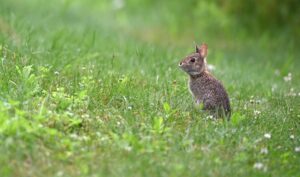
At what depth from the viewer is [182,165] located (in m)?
5.33

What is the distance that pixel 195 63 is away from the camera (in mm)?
7438

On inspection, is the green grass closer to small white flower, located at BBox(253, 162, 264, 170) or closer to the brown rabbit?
small white flower, located at BBox(253, 162, 264, 170)

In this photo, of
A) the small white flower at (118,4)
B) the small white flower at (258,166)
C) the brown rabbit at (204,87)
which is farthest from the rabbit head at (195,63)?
the small white flower at (118,4)

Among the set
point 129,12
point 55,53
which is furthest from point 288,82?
point 129,12

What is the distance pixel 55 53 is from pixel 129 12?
340 inches

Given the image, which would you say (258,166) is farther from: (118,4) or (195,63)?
(118,4)

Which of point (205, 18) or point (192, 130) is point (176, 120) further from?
point (205, 18)

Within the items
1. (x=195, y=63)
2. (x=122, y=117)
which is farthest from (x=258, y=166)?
Answer: (x=195, y=63)

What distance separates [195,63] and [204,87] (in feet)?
1.30

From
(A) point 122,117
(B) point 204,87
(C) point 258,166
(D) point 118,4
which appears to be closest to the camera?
(C) point 258,166

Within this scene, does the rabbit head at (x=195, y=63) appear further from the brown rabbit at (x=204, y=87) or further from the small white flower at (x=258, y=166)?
the small white flower at (x=258, y=166)

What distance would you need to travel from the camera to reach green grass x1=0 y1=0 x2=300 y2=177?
538 centimetres

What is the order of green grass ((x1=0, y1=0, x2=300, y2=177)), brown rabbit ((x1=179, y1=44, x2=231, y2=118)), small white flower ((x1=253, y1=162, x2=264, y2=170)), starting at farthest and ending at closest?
1. brown rabbit ((x1=179, y1=44, x2=231, y2=118))
2. small white flower ((x1=253, y1=162, x2=264, y2=170))
3. green grass ((x1=0, y1=0, x2=300, y2=177))

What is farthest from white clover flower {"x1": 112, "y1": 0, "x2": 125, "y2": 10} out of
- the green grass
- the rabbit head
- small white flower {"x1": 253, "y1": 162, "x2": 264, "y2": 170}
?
small white flower {"x1": 253, "y1": 162, "x2": 264, "y2": 170}
